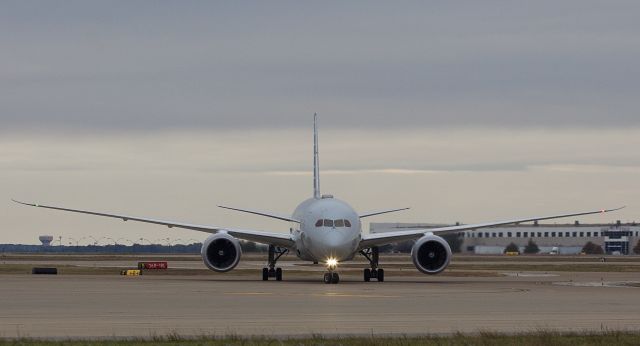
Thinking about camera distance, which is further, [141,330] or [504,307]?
[504,307]

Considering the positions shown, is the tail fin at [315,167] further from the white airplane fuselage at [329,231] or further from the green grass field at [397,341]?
the green grass field at [397,341]

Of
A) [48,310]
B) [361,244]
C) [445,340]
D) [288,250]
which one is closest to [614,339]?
[445,340]

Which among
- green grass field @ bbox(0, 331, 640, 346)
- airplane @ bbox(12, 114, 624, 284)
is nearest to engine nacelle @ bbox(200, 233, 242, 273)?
airplane @ bbox(12, 114, 624, 284)

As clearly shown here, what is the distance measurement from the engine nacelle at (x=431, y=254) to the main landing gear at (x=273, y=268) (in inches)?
262

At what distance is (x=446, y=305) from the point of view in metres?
37.8

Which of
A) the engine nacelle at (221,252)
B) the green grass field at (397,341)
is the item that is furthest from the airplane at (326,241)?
the green grass field at (397,341)

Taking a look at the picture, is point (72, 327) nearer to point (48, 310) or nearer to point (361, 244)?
point (48, 310)

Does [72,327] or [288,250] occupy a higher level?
[288,250]

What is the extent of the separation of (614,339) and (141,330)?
9781 millimetres

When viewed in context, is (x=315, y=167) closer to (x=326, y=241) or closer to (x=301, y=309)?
(x=326, y=241)

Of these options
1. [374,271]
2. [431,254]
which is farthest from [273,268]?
[431,254]

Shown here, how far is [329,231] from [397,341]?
33663 millimetres

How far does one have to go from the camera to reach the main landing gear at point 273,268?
6278 centimetres

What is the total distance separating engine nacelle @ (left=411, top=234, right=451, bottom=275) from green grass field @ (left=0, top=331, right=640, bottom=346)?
3472cm
